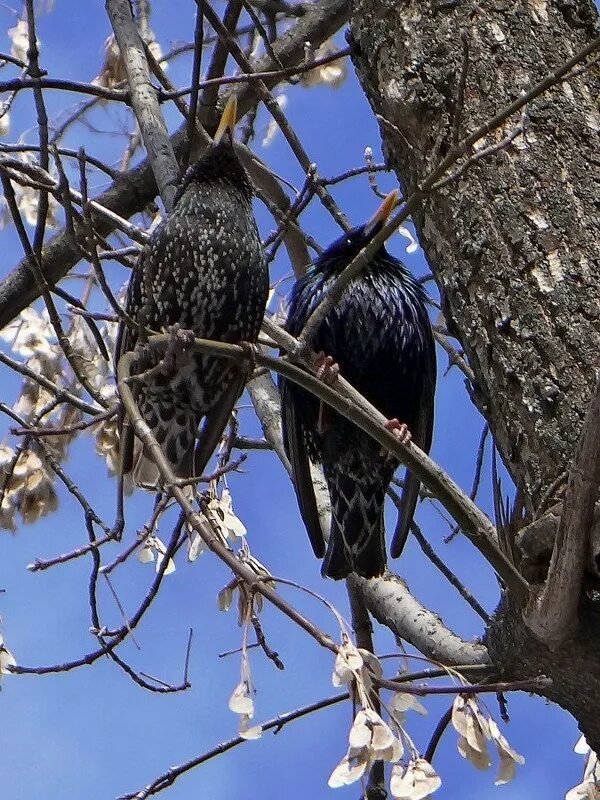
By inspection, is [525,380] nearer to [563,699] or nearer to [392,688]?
[563,699]

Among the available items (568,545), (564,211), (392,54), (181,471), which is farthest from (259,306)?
(568,545)

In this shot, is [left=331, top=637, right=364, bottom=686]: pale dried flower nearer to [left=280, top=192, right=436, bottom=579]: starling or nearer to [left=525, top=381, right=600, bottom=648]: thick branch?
[left=525, top=381, right=600, bottom=648]: thick branch

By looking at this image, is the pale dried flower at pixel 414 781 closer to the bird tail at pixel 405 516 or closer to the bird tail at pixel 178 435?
the bird tail at pixel 405 516

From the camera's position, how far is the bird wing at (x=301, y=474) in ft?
8.67

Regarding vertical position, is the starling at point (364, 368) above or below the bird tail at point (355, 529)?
above

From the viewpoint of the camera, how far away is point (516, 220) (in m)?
1.73

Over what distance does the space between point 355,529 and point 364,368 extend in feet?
1.35

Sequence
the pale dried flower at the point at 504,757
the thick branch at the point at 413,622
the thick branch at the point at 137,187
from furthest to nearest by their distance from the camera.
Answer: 1. the thick branch at the point at 137,187
2. the thick branch at the point at 413,622
3. the pale dried flower at the point at 504,757

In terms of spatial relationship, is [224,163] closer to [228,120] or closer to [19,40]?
[228,120]

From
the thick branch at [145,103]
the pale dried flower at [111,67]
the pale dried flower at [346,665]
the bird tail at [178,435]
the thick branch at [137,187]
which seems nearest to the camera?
the pale dried flower at [346,665]

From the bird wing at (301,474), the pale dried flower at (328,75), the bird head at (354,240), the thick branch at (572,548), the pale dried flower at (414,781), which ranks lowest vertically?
the pale dried flower at (414,781)

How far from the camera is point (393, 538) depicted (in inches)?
102

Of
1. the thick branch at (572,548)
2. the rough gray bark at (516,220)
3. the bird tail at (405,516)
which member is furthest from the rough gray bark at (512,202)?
the bird tail at (405,516)

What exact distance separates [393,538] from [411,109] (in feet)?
3.57
